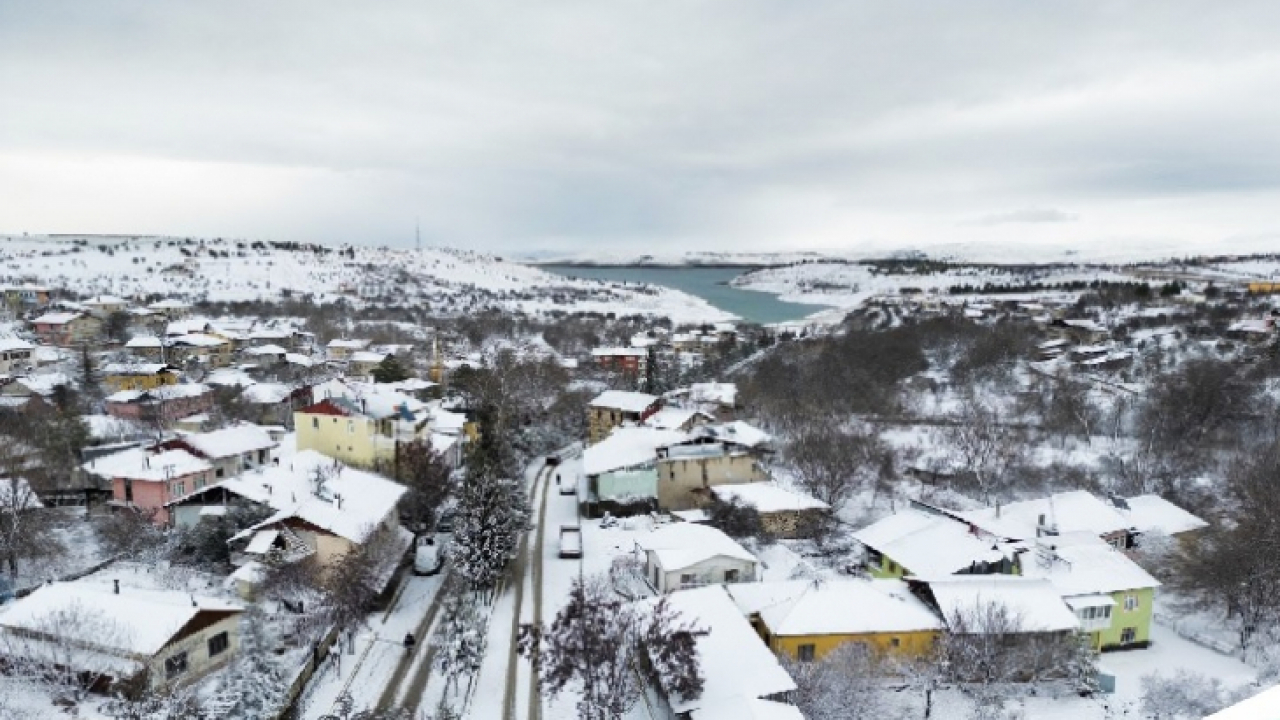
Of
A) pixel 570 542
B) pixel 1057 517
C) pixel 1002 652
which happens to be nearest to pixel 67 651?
pixel 570 542

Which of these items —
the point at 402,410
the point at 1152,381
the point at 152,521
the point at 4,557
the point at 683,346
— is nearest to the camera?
the point at 4,557

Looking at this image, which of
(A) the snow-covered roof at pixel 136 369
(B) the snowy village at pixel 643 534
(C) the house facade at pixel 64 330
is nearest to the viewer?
(B) the snowy village at pixel 643 534

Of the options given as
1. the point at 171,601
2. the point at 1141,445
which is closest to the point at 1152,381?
the point at 1141,445

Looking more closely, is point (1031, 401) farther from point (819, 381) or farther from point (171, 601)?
point (171, 601)

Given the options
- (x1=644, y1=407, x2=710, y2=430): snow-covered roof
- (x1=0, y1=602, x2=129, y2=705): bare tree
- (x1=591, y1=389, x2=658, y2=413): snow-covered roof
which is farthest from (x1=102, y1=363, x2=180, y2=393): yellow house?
(x1=0, y1=602, x2=129, y2=705): bare tree

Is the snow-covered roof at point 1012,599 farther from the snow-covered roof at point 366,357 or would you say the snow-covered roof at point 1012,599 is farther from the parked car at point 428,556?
the snow-covered roof at point 366,357

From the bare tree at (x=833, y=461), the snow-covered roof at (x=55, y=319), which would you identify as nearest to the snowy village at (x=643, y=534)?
the bare tree at (x=833, y=461)
